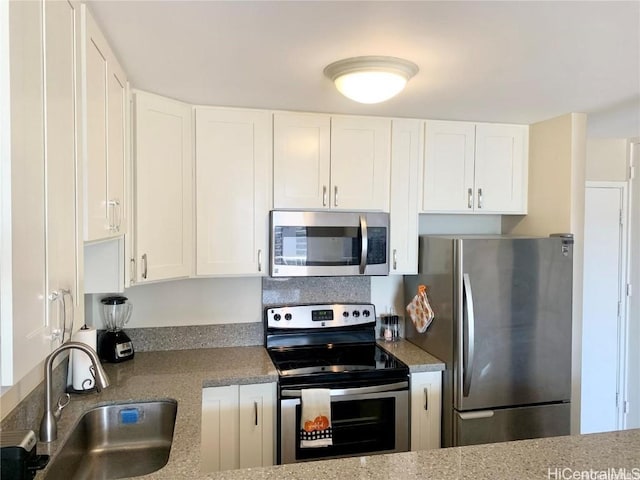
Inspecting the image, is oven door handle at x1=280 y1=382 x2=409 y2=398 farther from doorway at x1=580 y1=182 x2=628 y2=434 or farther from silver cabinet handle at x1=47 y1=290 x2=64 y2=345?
doorway at x1=580 y1=182 x2=628 y2=434

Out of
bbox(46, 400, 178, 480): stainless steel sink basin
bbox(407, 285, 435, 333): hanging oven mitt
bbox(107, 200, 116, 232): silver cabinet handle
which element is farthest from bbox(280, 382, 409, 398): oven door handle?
bbox(107, 200, 116, 232): silver cabinet handle

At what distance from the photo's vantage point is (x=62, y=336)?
107 cm

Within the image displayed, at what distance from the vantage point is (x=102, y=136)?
Answer: 62.0 inches

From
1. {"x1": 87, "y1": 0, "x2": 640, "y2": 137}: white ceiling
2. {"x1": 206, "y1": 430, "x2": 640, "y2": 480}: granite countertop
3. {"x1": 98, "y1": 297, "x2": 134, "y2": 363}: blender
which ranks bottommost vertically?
{"x1": 206, "y1": 430, "x2": 640, "y2": 480}: granite countertop

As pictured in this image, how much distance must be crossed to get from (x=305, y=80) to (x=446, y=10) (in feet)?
2.73

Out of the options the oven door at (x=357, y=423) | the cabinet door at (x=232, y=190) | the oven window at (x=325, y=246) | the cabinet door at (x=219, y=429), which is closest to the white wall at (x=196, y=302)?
the cabinet door at (x=232, y=190)

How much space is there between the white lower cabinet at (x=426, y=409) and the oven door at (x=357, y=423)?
0.22 ft

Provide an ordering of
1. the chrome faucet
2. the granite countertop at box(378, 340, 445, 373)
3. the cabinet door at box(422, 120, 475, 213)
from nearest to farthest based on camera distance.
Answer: the chrome faucet
the granite countertop at box(378, 340, 445, 373)
the cabinet door at box(422, 120, 475, 213)

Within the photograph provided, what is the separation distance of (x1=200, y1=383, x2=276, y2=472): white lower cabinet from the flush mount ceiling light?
4.98ft

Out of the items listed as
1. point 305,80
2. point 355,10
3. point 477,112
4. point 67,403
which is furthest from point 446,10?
point 67,403

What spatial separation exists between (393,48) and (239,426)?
1.94m

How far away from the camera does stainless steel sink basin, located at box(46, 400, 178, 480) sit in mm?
1761

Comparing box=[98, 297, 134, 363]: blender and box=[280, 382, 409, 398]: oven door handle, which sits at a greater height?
box=[98, 297, 134, 363]: blender

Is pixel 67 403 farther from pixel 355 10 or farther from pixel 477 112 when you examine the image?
pixel 477 112
